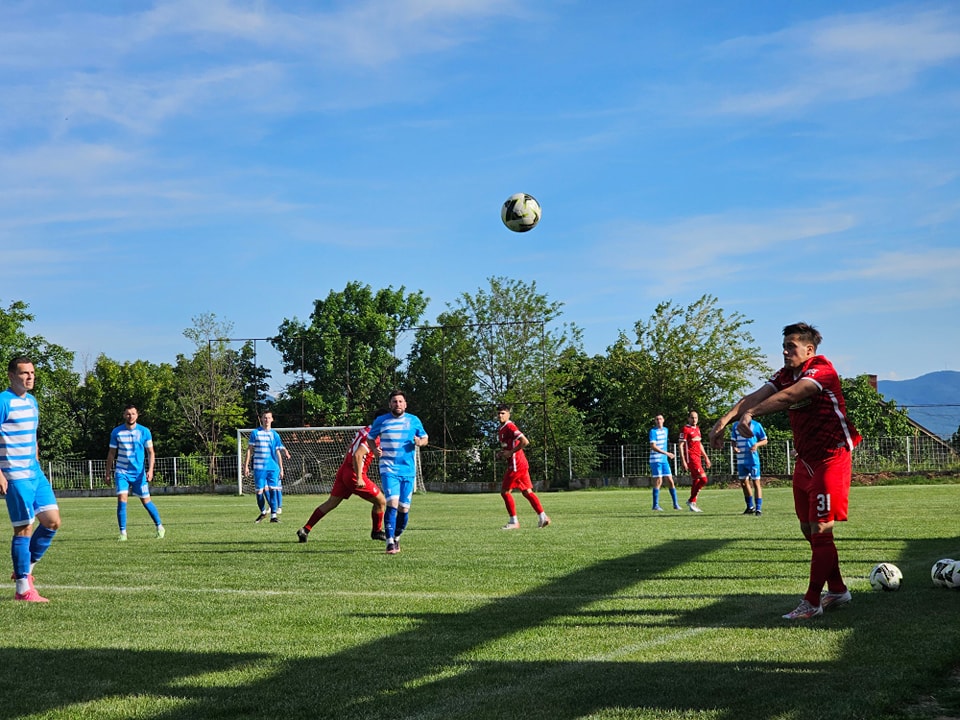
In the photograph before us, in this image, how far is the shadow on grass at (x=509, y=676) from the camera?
187 inches

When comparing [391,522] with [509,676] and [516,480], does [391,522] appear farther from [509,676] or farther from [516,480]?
[509,676]

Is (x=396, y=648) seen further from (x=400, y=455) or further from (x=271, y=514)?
(x=271, y=514)

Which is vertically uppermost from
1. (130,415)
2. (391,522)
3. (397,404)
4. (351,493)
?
(130,415)

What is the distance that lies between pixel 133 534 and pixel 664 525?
28.0 ft

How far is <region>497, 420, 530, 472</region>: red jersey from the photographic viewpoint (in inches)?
657

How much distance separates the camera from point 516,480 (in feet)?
56.3

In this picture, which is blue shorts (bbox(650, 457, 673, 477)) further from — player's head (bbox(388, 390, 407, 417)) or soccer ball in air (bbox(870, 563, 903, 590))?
soccer ball in air (bbox(870, 563, 903, 590))

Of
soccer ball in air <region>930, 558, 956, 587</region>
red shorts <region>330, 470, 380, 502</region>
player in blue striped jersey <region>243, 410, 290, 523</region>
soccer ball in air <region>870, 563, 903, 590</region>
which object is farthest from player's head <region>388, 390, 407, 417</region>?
player in blue striped jersey <region>243, 410, 290, 523</region>

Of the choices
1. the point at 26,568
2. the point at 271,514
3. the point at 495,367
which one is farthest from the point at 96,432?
the point at 26,568

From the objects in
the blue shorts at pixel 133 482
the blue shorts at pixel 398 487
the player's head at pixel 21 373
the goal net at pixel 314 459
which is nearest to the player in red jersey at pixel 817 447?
the player's head at pixel 21 373

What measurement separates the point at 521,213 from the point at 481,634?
10.7m

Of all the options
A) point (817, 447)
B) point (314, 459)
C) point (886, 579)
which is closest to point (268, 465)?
point (886, 579)

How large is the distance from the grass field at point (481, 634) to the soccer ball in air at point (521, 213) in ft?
18.3

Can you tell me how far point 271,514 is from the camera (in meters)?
20.0
